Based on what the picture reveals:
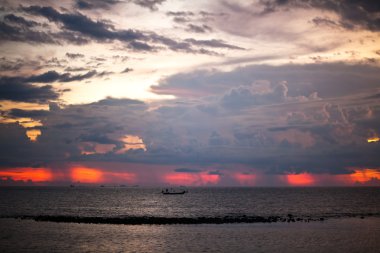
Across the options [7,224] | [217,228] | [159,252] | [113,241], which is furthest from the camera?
[7,224]

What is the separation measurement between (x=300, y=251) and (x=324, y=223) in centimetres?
3393

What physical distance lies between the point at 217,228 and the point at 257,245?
764 inches

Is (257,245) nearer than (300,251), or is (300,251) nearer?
(300,251)

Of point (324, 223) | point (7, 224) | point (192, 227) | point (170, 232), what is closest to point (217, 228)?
point (192, 227)

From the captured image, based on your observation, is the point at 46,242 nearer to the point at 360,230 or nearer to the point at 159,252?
the point at 159,252

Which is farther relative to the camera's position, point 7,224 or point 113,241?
point 7,224

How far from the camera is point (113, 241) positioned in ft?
199

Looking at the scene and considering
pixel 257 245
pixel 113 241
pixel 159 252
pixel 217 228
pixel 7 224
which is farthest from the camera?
pixel 7 224

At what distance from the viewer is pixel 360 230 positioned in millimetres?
72688

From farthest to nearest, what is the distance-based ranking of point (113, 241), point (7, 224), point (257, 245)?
1. point (7, 224)
2. point (113, 241)
3. point (257, 245)

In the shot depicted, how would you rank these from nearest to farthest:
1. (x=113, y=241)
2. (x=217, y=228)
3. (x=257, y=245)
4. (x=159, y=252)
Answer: (x=159, y=252), (x=257, y=245), (x=113, y=241), (x=217, y=228)

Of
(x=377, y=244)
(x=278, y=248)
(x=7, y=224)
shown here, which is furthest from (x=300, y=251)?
(x=7, y=224)

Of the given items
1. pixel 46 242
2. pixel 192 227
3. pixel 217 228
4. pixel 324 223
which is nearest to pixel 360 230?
pixel 324 223

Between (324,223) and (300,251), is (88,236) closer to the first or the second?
(300,251)
